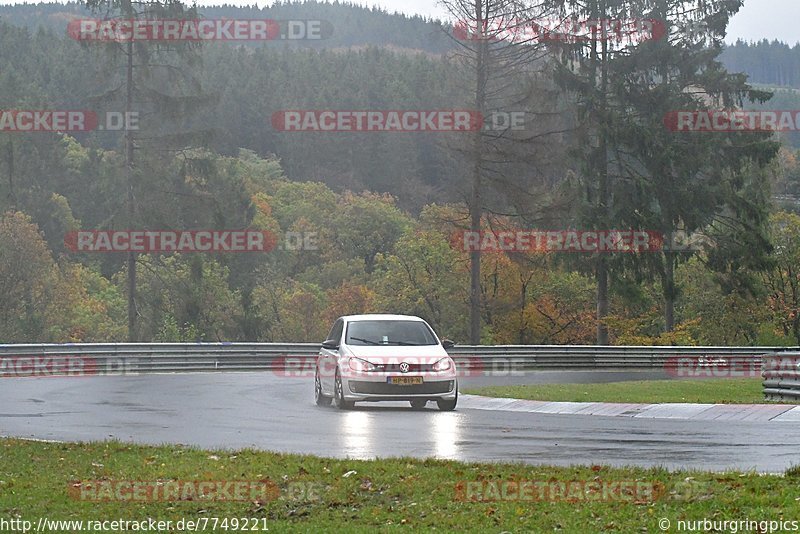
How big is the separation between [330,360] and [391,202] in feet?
295

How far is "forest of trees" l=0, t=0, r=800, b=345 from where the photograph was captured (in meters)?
50.9

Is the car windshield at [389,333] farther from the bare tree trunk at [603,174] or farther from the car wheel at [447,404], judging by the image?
the bare tree trunk at [603,174]

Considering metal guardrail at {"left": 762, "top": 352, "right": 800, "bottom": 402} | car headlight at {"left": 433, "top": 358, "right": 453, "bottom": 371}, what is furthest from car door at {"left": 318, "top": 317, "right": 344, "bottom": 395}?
metal guardrail at {"left": 762, "top": 352, "right": 800, "bottom": 402}

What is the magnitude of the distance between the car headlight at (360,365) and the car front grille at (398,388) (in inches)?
8.3

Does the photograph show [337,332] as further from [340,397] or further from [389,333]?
[340,397]

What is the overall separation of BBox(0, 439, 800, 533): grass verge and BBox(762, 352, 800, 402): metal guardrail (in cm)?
1318

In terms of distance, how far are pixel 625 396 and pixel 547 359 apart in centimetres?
1731

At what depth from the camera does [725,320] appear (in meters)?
63.9

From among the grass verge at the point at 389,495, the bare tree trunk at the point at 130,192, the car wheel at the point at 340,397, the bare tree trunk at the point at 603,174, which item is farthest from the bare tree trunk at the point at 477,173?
the grass verge at the point at 389,495

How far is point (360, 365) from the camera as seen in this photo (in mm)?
22703

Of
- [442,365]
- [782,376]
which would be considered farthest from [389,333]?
[782,376]

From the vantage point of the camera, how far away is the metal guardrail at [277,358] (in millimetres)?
36562

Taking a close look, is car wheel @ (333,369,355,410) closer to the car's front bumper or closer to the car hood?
the car's front bumper

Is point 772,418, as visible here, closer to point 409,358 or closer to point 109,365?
point 409,358
